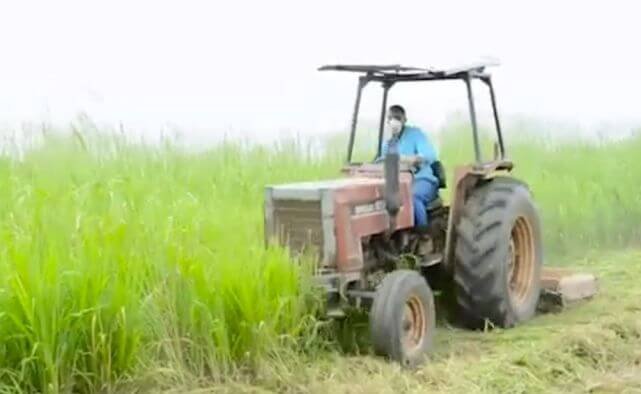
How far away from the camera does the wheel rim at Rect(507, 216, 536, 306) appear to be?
26.8ft

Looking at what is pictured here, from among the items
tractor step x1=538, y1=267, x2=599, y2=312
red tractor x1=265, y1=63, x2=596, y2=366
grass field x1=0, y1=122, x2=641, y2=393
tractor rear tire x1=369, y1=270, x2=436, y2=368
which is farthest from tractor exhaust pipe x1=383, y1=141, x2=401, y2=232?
tractor step x1=538, y1=267, x2=599, y2=312

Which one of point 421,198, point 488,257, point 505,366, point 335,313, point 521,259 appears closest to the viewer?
point 505,366

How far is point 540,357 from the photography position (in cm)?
662

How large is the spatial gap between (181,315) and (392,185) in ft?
6.33

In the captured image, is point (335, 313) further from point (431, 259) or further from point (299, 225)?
point (431, 259)

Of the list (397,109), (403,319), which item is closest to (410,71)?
(397,109)

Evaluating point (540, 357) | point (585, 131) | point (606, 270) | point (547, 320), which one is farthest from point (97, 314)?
point (585, 131)

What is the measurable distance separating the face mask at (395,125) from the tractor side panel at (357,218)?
1.73ft

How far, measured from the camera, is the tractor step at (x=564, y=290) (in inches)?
328

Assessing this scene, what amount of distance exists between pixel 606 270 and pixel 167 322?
17.3ft

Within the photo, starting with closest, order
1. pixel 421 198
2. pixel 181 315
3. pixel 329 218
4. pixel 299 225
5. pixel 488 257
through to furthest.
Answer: pixel 181 315 < pixel 329 218 < pixel 299 225 < pixel 488 257 < pixel 421 198

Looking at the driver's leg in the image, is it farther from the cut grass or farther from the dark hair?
the cut grass

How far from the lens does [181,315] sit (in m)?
5.59

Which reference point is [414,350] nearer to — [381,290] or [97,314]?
[381,290]
